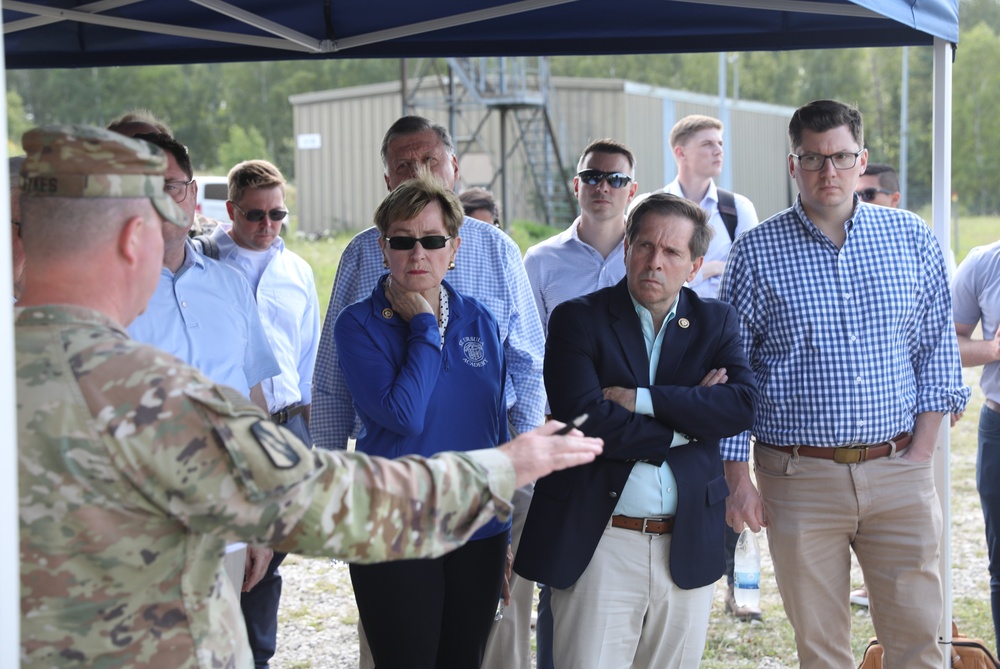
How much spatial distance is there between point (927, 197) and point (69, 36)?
49.0m

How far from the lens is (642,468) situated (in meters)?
3.19

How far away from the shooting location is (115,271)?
5.96ft

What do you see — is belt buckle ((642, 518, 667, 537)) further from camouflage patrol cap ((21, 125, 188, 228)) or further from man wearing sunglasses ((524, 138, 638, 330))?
camouflage patrol cap ((21, 125, 188, 228))

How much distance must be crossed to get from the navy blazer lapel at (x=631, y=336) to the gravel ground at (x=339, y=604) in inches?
82.2

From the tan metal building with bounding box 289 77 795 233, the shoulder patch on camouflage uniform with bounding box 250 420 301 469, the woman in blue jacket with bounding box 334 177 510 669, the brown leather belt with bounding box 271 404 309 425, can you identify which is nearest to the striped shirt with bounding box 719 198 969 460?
the woman in blue jacket with bounding box 334 177 510 669

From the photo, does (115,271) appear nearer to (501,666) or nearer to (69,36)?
(501,666)

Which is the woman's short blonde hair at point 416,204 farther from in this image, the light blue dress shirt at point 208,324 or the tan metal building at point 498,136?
the tan metal building at point 498,136

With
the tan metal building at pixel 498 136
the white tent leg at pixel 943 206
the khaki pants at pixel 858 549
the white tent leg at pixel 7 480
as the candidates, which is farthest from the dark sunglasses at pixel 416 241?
the tan metal building at pixel 498 136

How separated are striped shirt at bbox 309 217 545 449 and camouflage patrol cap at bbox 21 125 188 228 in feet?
6.06

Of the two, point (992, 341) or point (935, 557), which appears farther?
point (992, 341)

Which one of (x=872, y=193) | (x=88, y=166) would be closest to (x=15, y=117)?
(x=872, y=193)

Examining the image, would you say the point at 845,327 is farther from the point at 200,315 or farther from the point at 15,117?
the point at 15,117

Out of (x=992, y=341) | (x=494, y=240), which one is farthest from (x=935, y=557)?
(x=494, y=240)

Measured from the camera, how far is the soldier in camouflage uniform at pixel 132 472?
1.71 m
